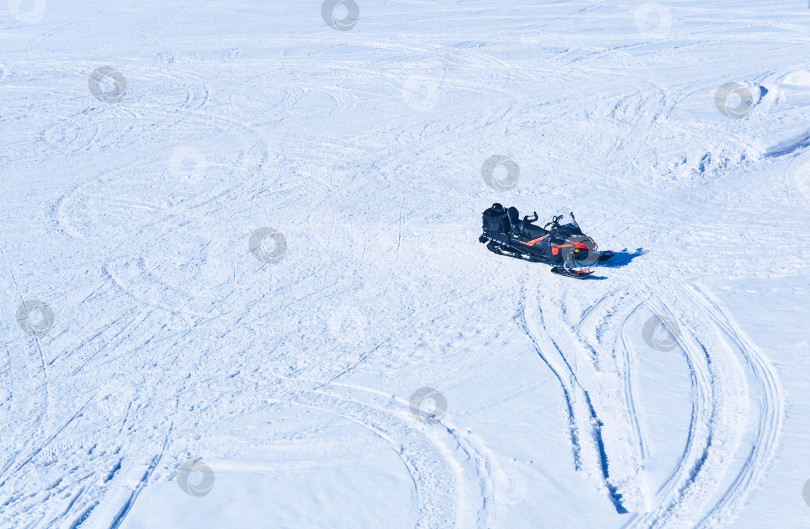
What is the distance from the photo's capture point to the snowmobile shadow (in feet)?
42.3

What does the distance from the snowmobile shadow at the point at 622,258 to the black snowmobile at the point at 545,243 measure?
12 centimetres

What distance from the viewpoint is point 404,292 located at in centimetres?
1224

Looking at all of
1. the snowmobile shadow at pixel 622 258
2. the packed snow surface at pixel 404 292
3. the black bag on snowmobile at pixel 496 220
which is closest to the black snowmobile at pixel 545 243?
the black bag on snowmobile at pixel 496 220

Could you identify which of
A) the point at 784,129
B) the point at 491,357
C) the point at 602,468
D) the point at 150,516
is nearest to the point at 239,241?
the point at 491,357

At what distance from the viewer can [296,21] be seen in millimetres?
28766

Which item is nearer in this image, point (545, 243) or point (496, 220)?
point (545, 243)

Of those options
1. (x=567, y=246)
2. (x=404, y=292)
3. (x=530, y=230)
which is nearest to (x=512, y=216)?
(x=530, y=230)

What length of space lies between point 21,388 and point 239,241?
4968 millimetres

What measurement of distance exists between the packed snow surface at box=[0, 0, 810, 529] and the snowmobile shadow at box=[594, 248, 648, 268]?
0.07 meters

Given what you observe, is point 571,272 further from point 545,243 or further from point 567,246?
point 545,243

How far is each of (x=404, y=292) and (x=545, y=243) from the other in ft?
8.31

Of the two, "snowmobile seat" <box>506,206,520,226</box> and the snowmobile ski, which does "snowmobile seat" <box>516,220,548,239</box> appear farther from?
the snowmobile ski

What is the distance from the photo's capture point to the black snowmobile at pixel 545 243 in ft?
40.7

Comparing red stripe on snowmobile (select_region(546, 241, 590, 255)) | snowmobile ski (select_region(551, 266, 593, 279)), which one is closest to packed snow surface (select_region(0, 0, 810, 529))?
snowmobile ski (select_region(551, 266, 593, 279))
